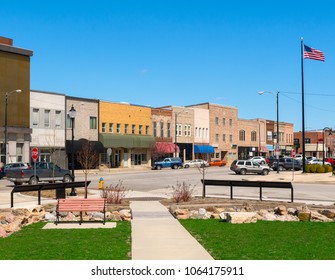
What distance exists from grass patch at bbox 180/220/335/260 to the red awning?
59.2 metres

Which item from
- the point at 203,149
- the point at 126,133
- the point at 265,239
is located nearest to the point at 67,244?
the point at 265,239

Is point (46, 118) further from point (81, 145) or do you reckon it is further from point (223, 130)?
point (223, 130)

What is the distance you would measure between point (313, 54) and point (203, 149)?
138ft

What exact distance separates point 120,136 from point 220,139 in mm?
27441

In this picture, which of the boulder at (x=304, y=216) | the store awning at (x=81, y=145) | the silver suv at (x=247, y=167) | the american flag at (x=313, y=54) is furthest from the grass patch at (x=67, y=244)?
the store awning at (x=81, y=145)

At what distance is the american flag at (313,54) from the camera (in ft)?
146

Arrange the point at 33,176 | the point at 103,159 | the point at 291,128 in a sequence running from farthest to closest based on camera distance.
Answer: the point at 291,128, the point at 103,159, the point at 33,176

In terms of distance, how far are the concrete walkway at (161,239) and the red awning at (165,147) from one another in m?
57.1

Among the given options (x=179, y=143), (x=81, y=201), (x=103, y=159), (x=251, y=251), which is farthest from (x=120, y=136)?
(x=251, y=251)

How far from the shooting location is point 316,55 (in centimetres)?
4494

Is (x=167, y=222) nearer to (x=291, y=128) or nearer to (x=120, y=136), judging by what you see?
(x=120, y=136)

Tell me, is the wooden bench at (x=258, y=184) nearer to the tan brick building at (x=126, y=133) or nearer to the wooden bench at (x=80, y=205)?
the wooden bench at (x=80, y=205)

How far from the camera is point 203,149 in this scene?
85.1 m

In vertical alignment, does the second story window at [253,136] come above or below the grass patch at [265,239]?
above
